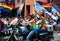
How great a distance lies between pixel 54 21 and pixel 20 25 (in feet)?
9.62

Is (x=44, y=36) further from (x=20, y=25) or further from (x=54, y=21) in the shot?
(x=54, y=21)

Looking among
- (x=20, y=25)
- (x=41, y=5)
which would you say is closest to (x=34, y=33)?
(x=20, y=25)

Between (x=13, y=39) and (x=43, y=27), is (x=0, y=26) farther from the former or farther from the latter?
(x=43, y=27)

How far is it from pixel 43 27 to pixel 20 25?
178 centimetres

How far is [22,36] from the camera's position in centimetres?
1523

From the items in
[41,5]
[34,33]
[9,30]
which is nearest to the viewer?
[34,33]

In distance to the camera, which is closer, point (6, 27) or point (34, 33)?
point (34, 33)

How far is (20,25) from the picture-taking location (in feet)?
52.9

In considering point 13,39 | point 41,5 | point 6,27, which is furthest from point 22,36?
point 41,5

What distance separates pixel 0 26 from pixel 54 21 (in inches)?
145

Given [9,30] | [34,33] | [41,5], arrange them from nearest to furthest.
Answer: [34,33]
[9,30]
[41,5]

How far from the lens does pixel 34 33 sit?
14.5m

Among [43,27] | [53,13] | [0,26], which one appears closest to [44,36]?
[43,27]

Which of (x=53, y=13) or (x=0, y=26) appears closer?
(x=0, y=26)
